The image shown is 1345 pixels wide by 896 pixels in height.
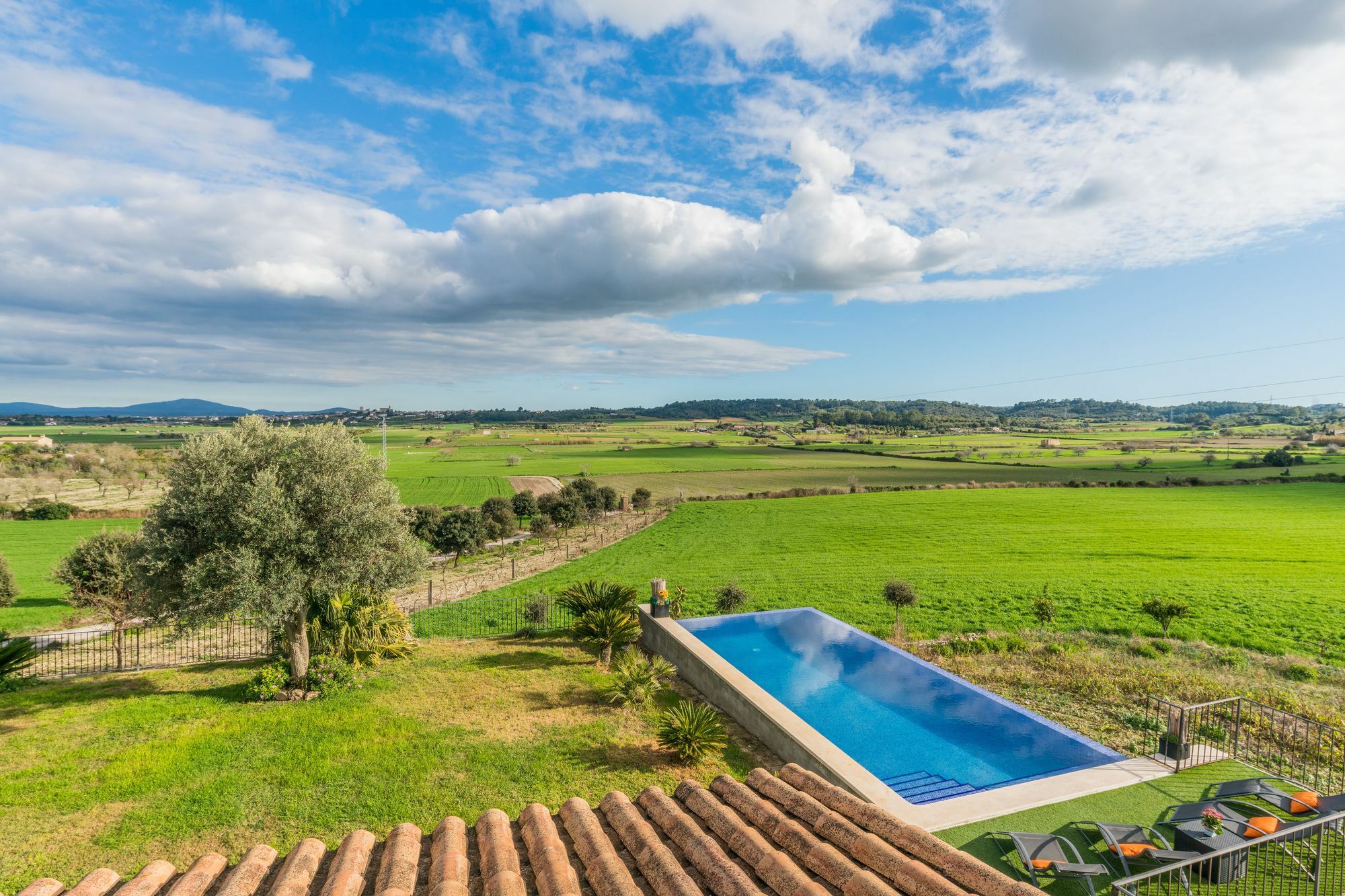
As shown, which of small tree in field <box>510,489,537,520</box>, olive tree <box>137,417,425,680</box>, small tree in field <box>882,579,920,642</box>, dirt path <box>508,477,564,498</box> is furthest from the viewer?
dirt path <box>508,477,564,498</box>

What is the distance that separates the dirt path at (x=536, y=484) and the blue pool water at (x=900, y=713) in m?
47.0

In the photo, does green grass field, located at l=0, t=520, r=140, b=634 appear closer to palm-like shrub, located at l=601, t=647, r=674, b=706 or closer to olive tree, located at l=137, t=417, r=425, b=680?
olive tree, located at l=137, t=417, r=425, b=680

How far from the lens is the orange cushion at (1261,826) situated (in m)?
6.63

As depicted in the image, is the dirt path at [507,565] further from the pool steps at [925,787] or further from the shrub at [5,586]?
the pool steps at [925,787]

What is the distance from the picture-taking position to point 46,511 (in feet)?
158

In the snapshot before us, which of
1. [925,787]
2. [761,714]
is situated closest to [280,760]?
[761,714]

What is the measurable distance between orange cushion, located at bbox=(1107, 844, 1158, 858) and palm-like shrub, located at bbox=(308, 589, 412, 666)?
1340cm

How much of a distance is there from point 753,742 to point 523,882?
6591 mm

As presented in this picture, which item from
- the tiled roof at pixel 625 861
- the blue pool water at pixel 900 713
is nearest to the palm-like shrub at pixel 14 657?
the tiled roof at pixel 625 861

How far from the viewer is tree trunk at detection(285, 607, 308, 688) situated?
12211 millimetres

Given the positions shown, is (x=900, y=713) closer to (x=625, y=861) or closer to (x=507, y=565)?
(x=625, y=861)

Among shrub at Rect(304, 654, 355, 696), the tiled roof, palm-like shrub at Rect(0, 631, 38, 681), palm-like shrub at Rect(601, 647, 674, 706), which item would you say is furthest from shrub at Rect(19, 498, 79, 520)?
the tiled roof

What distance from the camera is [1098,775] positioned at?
347 inches

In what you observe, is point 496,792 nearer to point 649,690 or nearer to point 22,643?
point 649,690
